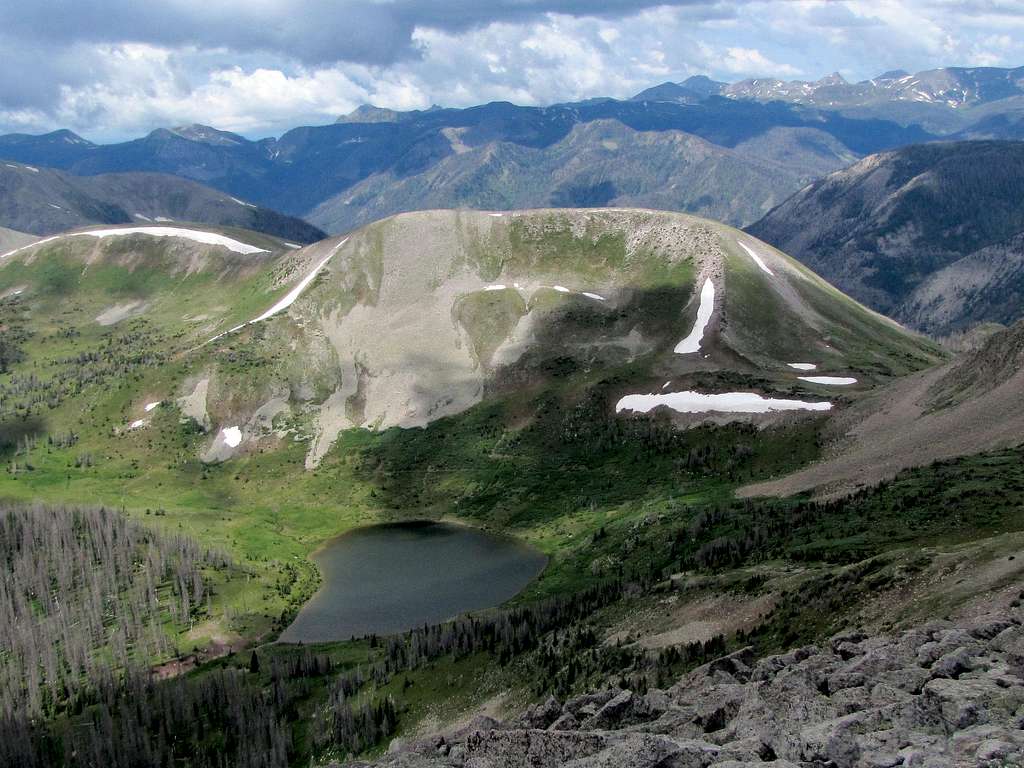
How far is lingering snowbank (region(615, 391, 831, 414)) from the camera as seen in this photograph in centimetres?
14100

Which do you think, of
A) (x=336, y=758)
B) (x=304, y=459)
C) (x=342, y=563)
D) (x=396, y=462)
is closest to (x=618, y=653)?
(x=336, y=758)

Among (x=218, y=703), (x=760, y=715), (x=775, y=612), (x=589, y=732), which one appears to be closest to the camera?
(x=760, y=715)

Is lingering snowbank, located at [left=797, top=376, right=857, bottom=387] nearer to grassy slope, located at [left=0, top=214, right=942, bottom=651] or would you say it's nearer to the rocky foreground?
grassy slope, located at [left=0, top=214, right=942, bottom=651]

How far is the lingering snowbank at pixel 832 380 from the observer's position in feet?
500

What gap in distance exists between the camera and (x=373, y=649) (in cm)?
9956

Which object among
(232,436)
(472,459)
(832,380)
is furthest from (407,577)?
(832,380)

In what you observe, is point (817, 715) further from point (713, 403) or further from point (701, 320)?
point (701, 320)

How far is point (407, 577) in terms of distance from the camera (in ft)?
405

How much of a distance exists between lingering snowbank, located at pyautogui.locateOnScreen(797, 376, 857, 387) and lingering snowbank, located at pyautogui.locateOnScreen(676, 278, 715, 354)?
73.8ft

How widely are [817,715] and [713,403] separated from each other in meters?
116

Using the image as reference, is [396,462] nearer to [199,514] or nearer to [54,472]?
[199,514]

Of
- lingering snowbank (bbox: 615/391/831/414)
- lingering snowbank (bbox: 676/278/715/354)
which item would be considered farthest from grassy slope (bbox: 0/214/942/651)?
lingering snowbank (bbox: 615/391/831/414)

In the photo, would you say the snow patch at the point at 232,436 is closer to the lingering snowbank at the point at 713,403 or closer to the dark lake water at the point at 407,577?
the dark lake water at the point at 407,577

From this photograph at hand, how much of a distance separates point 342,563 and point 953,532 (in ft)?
296
